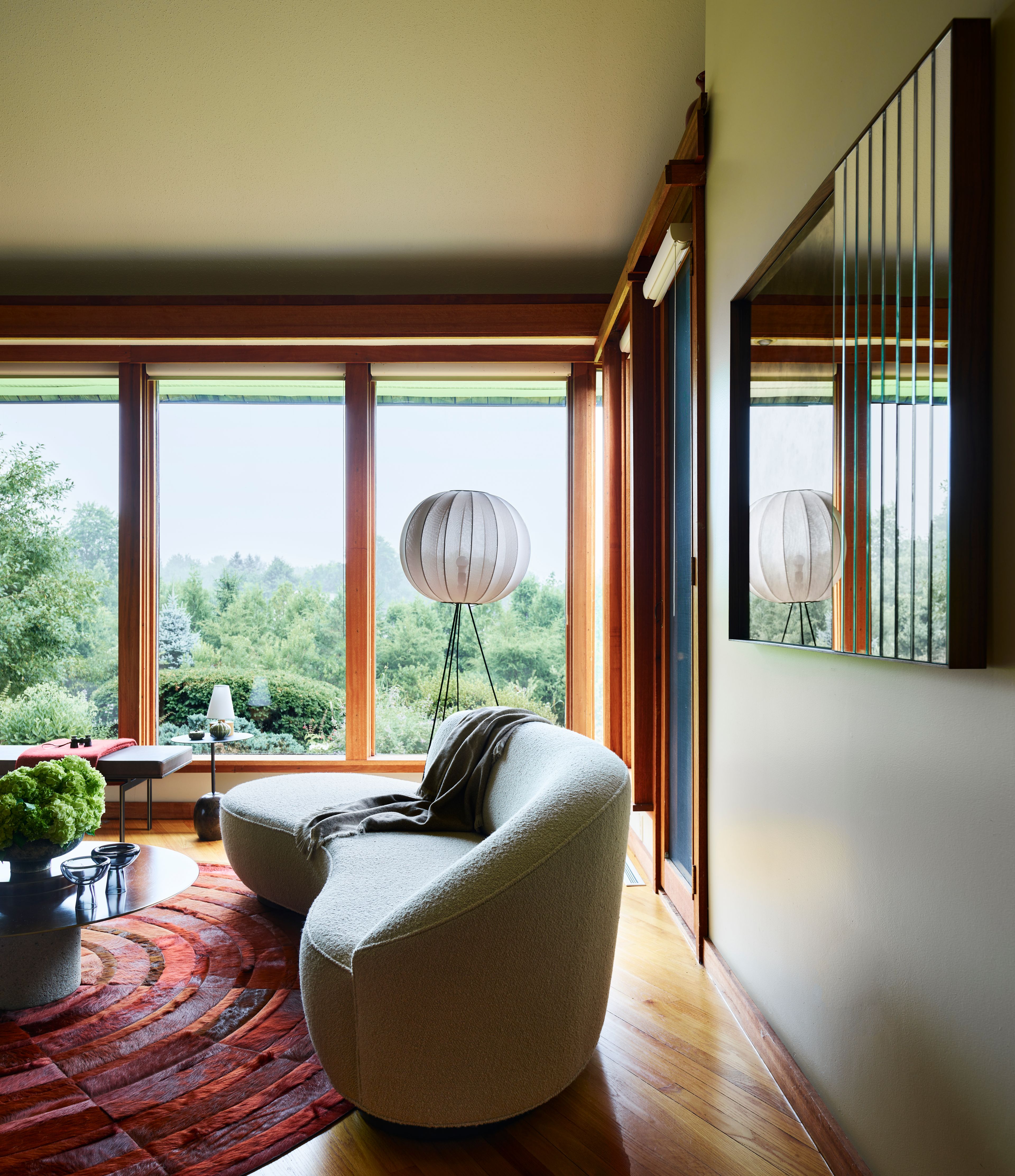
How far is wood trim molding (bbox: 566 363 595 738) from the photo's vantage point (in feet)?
14.9

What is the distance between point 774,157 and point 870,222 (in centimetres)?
67

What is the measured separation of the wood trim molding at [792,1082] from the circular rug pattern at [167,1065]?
0.98m

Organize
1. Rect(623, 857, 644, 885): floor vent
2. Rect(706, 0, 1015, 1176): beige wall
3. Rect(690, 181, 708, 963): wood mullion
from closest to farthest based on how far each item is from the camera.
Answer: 1. Rect(706, 0, 1015, 1176): beige wall
2. Rect(690, 181, 708, 963): wood mullion
3. Rect(623, 857, 644, 885): floor vent

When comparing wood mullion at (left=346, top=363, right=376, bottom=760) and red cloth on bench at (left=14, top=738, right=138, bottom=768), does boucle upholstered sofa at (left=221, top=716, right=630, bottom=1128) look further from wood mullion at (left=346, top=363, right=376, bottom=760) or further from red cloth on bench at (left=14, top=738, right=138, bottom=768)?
wood mullion at (left=346, top=363, right=376, bottom=760)

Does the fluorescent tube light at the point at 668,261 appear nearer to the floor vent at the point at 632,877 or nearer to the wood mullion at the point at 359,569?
the wood mullion at the point at 359,569

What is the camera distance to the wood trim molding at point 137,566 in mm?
4531

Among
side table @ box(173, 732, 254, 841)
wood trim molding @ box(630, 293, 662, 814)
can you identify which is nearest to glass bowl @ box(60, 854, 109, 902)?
side table @ box(173, 732, 254, 841)

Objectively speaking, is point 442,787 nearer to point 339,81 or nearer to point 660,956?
point 660,956

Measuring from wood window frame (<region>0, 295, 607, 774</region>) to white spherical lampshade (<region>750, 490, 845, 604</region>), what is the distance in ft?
8.27

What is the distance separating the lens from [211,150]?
326cm


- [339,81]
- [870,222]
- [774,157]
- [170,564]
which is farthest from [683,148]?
[170,564]

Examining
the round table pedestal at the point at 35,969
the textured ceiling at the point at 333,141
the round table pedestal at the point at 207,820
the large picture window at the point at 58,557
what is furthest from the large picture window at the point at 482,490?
the round table pedestal at the point at 35,969

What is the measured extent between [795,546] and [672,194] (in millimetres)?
1583

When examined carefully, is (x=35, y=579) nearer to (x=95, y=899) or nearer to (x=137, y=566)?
(x=137, y=566)
